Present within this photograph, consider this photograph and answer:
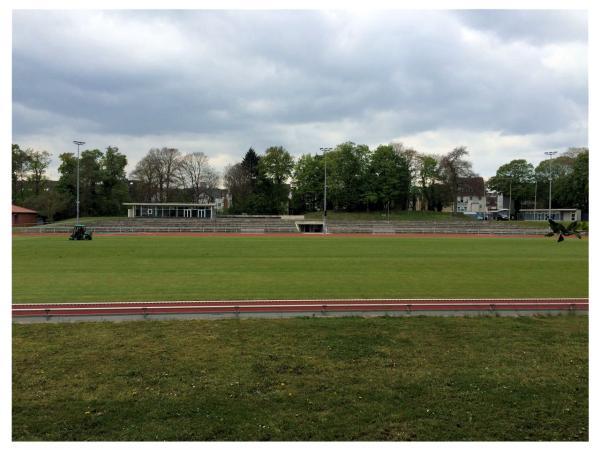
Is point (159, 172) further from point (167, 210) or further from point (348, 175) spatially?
point (348, 175)

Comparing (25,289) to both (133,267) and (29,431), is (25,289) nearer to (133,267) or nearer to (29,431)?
(133,267)

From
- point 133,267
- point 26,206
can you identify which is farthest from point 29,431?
point 26,206

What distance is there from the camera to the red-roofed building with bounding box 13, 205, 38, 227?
5808cm

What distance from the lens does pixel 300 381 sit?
5.57 metres

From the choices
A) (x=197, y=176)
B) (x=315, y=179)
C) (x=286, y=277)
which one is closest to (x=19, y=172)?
(x=197, y=176)

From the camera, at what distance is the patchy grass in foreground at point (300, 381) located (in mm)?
4398

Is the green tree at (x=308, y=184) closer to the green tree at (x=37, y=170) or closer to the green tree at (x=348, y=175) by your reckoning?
the green tree at (x=348, y=175)

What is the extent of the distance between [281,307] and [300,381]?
12.5 ft

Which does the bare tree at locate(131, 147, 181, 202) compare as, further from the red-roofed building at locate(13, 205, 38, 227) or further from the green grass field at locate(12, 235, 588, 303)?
the green grass field at locate(12, 235, 588, 303)

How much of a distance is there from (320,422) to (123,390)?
2.74 m

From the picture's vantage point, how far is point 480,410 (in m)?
4.75

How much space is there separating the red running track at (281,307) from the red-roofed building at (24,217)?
→ 59.5m

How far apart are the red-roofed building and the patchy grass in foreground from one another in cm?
6210

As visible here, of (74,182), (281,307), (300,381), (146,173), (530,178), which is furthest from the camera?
(530,178)
